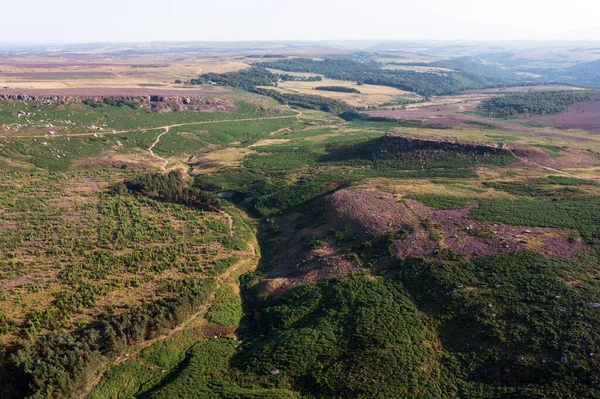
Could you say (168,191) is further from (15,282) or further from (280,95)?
(280,95)

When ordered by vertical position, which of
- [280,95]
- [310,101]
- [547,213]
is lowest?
[547,213]

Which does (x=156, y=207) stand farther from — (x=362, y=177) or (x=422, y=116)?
(x=422, y=116)

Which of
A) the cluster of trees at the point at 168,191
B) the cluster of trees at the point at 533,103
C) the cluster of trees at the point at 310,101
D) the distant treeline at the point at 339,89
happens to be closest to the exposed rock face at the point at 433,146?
the cluster of trees at the point at 168,191

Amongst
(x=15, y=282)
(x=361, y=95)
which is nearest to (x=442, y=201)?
(x=15, y=282)

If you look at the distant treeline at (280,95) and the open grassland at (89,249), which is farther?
the distant treeline at (280,95)

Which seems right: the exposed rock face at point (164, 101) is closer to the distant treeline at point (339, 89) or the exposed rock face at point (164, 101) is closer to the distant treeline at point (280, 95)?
the distant treeline at point (280, 95)

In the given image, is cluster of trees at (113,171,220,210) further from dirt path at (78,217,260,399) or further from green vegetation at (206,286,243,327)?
green vegetation at (206,286,243,327)

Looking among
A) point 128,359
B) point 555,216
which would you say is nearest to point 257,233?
point 128,359

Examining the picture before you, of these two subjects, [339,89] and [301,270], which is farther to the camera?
[339,89]
